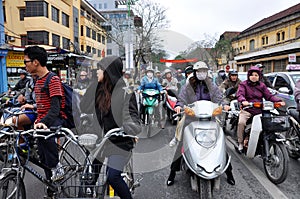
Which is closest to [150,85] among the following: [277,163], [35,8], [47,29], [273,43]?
[277,163]

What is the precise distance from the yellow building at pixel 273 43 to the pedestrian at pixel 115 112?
63.5ft

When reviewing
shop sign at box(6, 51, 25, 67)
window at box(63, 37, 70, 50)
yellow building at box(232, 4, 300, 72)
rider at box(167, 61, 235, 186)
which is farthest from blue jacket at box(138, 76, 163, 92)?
window at box(63, 37, 70, 50)

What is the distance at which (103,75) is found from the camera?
2578 millimetres

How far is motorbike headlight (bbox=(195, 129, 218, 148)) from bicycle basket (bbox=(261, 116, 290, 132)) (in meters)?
1.14

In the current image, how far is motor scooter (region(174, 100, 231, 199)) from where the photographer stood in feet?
9.47

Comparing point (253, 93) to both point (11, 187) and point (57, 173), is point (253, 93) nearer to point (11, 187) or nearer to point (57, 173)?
point (57, 173)

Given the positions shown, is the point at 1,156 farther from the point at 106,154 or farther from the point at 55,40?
the point at 55,40

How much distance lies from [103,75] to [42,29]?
24072 mm

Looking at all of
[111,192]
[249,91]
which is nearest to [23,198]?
[111,192]

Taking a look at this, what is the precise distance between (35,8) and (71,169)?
2465 centimetres

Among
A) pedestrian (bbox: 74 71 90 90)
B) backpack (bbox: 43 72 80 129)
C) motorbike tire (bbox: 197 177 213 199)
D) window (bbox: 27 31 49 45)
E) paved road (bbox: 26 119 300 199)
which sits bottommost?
paved road (bbox: 26 119 300 199)

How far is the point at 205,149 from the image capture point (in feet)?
9.78

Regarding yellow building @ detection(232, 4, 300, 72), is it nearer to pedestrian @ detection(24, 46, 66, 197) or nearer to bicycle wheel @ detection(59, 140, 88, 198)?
bicycle wheel @ detection(59, 140, 88, 198)

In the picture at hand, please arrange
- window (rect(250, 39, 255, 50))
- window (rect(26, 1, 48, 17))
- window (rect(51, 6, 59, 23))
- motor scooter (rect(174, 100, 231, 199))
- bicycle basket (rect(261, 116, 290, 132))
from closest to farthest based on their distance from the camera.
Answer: motor scooter (rect(174, 100, 231, 199)) < bicycle basket (rect(261, 116, 290, 132)) < window (rect(26, 1, 48, 17)) < window (rect(51, 6, 59, 23)) < window (rect(250, 39, 255, 50))
